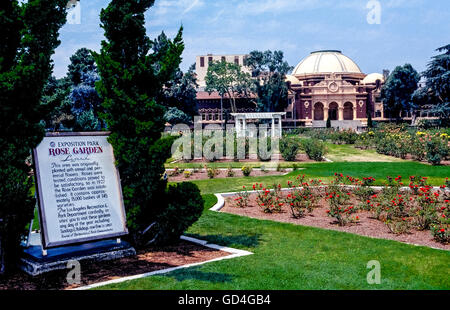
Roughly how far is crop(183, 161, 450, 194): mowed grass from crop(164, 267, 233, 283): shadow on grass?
916 centimetres

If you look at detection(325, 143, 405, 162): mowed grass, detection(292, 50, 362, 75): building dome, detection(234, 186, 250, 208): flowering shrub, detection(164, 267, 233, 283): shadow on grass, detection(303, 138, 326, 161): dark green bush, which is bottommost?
detection(164, 267, 233, 283): shadow on grass

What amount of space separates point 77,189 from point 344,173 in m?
15.0

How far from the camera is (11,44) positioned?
725cm

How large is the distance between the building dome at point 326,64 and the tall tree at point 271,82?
9690 millimetres

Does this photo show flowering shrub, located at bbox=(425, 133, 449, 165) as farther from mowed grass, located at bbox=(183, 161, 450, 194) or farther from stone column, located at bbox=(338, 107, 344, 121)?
stone column, located at bbox=(338, 107, 344, 121)

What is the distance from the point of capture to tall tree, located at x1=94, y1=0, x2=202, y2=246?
825 cm

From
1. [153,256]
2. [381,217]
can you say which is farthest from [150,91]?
[381,217]

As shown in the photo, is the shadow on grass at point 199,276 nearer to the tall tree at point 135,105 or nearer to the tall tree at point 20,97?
the tall tree at point 135,105

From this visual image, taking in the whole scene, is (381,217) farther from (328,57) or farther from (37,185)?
(328,57)

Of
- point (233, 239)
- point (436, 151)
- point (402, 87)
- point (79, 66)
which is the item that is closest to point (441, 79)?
point (402, 87)

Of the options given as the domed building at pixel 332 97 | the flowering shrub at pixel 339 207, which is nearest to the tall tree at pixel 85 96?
the domed building at pixel 332 97

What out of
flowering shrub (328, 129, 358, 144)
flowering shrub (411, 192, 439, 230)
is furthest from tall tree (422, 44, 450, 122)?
flowering shrub (411, 192, 439, 230)

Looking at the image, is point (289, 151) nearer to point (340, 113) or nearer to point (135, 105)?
point (135, 105)

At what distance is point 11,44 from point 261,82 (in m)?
65.5
